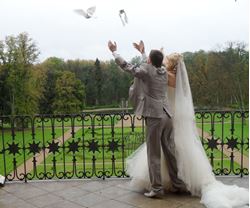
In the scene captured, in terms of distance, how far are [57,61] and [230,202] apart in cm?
5605

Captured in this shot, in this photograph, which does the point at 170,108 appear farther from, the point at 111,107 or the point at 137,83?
the point at 111,107

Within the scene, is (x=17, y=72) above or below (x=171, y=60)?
above

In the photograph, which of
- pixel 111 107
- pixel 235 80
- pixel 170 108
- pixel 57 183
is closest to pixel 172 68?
pixel 170 108

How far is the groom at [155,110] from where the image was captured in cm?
410

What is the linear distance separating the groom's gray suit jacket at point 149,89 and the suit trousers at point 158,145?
0.37ft

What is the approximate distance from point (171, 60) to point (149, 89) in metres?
0.58

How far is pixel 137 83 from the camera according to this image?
4266 millimetres

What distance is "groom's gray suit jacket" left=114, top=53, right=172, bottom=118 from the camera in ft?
13.3

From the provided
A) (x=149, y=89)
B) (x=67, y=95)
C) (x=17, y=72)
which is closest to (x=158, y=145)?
(x=149, y=89)

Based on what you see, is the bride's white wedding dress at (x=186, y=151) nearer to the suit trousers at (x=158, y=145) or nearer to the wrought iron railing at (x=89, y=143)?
the suit trousers at (x=158, y=145)

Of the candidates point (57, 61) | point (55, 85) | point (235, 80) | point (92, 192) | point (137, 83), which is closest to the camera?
point (137, 83)

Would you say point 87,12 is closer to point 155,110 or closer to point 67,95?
point 155,110

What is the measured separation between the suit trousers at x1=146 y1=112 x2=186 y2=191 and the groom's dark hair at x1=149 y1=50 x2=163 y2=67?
654 millimetres

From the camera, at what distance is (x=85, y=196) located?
14.8 ft
